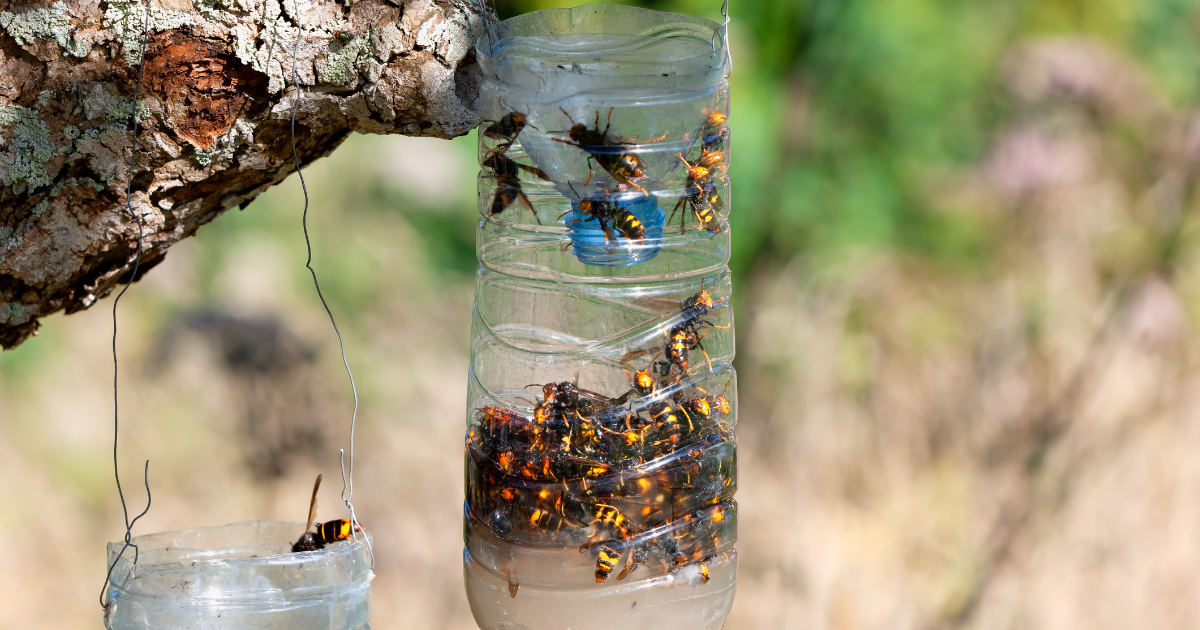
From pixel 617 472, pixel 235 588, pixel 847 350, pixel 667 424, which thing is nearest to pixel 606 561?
pixel 617 472

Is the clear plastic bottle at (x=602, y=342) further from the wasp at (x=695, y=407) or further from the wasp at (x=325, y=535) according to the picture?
the wasp at (x=325, y=535)

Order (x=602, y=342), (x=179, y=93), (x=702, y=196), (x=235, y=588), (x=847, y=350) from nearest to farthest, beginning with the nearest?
(x=179, y=93) → (x=235, y=588) → (x=702, y=196) → (x=602, y=342) → (x=847, y=350)

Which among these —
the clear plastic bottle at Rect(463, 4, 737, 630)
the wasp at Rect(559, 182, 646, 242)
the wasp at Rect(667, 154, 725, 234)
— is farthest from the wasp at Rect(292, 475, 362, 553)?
the wasp at Rect(667, 154, 725, 234)

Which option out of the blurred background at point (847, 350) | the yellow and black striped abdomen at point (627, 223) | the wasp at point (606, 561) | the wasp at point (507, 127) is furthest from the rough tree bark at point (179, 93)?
the blurred background at point (847, 350)

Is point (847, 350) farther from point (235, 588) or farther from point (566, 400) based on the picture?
point (235, 588)

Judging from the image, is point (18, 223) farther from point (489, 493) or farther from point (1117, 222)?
point (1117, 222)

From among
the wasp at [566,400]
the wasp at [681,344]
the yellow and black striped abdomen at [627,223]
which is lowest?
the wasp at [566,400]

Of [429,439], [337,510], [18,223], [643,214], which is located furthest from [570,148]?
[337,510]
